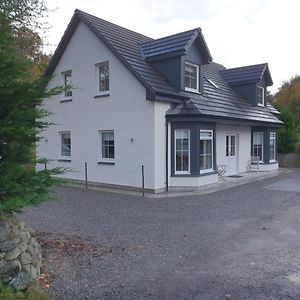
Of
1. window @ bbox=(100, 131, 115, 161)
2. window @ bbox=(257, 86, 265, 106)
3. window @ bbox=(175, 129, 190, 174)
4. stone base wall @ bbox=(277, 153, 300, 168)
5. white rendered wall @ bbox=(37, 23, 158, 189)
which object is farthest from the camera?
stone base wall @ bbox=(277, 153, 300, 168)

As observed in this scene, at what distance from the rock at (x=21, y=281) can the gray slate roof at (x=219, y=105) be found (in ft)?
33.3

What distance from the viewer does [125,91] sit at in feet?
48.8

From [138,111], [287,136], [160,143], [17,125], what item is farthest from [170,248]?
[287,136]

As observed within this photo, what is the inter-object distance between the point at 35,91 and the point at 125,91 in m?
9.65

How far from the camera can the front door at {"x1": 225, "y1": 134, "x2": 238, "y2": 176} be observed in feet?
62.0

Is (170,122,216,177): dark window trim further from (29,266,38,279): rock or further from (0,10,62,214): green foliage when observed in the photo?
(29,266,38,279): rock

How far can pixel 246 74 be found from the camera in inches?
869

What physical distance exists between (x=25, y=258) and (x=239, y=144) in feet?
53.3

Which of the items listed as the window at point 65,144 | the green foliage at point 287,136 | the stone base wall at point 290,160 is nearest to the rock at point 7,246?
the window at point 65,144

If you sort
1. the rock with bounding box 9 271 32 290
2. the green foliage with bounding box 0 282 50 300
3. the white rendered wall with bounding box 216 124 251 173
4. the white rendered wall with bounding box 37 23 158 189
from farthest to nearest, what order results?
the white rendered wall with bounding box 216 124 251 173 → the white rendered wall with bounding box 37 23 158 189 → the rock with bounding box 9 271 32 290 → the green foliage with bounding box 0 282 50 300

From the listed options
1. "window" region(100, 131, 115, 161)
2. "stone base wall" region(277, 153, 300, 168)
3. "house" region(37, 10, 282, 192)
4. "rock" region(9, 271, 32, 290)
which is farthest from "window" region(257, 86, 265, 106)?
"rock" region(9, 271, 32, 290)

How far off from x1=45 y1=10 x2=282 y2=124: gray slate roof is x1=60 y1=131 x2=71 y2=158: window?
3294 millimetres

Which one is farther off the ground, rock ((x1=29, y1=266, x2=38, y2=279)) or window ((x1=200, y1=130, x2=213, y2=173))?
window ((x1=200, y1=130, x2=213, y2=173))

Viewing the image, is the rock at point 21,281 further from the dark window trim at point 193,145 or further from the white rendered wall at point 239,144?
the white rendered wall at point 239,144
